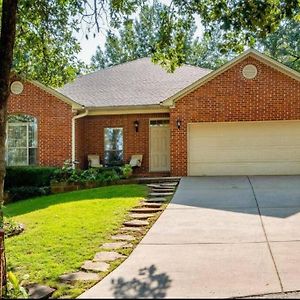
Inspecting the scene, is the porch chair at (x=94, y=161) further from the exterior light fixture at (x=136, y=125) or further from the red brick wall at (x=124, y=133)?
the exterior light fixture at (x=136, y=125)

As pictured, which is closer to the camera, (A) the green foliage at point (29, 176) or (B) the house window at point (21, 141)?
(A) the green foliage at point (29, 176)

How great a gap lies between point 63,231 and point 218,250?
3268 mm

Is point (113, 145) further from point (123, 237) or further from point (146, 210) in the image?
point (123, 237)

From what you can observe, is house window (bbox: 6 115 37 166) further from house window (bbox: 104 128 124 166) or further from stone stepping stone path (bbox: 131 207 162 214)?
stone stepping stone path (bbox: 131 207 162 214)

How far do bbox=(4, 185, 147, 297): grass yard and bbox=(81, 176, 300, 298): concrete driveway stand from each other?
0.84 meters

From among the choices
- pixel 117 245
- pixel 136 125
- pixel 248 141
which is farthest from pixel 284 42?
pixel 117 245

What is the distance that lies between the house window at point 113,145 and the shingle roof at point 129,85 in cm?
136

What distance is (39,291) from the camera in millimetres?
5371

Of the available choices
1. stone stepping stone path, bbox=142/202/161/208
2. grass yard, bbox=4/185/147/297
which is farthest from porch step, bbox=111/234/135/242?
stone stepping stone path, bbox=142/202/161/208

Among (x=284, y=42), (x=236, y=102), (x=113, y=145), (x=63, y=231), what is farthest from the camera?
(x=284, y=42)

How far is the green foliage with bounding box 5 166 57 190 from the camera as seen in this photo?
52.9ft

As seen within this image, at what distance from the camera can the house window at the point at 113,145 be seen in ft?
60.2

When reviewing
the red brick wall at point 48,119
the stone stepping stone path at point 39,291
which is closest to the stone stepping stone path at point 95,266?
the stone stepping stone path at point 39,291

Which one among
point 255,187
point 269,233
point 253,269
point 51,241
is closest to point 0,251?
point 51,241
